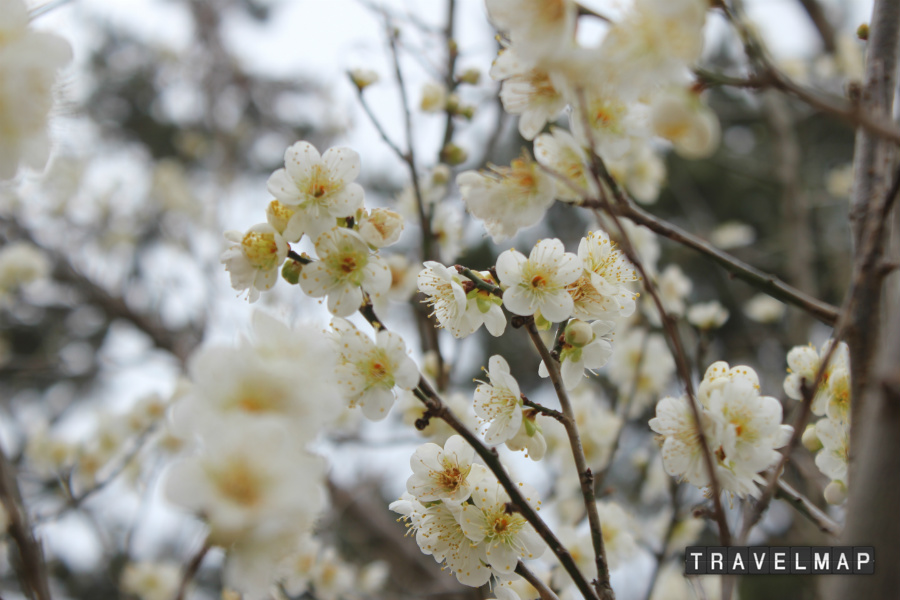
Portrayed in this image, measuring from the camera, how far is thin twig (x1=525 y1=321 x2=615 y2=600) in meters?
0.96

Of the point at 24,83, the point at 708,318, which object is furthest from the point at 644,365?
the point at 24,83

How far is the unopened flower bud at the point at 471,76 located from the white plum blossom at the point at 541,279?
1.21 meters

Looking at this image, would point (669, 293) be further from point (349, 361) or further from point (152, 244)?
point (152, 244)

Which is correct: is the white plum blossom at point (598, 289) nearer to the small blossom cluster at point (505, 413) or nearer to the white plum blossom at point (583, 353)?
the white plum blossom at point (583, 353)

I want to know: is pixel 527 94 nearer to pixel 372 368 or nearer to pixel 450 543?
pixel 372 368

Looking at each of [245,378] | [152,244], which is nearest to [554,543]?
[245,378]

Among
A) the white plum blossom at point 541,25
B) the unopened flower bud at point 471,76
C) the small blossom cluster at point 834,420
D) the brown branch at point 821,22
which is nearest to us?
the white plum blossom at point 541,25

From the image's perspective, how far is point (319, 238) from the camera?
1.10 m

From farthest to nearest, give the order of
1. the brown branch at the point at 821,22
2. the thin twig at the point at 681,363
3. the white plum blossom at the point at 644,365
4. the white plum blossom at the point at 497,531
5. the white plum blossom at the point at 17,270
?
the white plum blossom at the point at 17,270 < the brown branch at the point at 821,22 < the white plum blossom at the point at 644,365 < the white plum blossom at the point at 497,531 < the thin twig at the point at 681,363

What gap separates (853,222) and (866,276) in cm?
43

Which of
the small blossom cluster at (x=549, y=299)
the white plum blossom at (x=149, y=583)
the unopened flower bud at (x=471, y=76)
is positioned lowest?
the white plum blossom at (x=149, y=583)

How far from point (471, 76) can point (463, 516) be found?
162cm

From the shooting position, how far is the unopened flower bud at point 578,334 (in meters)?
1.12

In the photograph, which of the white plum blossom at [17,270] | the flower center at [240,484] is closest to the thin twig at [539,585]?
the flower center at [240,484]
